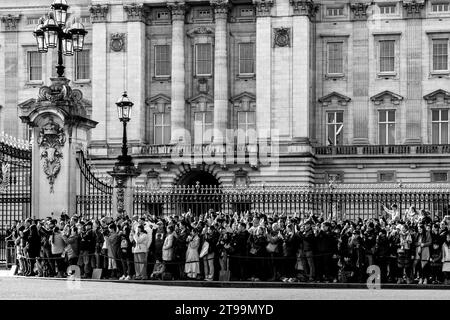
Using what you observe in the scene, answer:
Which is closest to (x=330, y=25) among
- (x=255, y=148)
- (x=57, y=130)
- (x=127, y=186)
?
Result: (x=255, y=148)

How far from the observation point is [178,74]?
242ft

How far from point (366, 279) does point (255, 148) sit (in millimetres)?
39019

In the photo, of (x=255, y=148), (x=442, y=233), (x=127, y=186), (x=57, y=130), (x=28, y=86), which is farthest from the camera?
(x=28, y=86)

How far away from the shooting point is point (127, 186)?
39844 mm

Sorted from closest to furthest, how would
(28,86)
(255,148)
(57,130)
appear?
(57,130), (255,148), (28,86)

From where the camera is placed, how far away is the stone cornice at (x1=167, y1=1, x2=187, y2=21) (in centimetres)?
7406

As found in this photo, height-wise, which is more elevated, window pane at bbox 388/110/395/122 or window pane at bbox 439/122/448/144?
window pane at bbox 388/110/395/122

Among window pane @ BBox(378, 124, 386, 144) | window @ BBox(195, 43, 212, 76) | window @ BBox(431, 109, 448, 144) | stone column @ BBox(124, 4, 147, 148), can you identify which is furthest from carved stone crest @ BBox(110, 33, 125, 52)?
window @ BBox(431, 109, 448, 144)

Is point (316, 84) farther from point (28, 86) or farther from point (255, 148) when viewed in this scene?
point (28, 86)

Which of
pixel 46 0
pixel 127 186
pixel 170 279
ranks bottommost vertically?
pixel 170 279

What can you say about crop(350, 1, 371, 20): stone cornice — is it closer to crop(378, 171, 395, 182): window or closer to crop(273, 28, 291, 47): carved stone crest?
crop(273, 28, 291, 47): carved stone crest

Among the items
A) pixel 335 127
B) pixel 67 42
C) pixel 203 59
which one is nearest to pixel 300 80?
pixel 335 127

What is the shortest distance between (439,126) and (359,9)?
831 centimetres

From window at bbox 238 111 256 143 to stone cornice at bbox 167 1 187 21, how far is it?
6.74m
